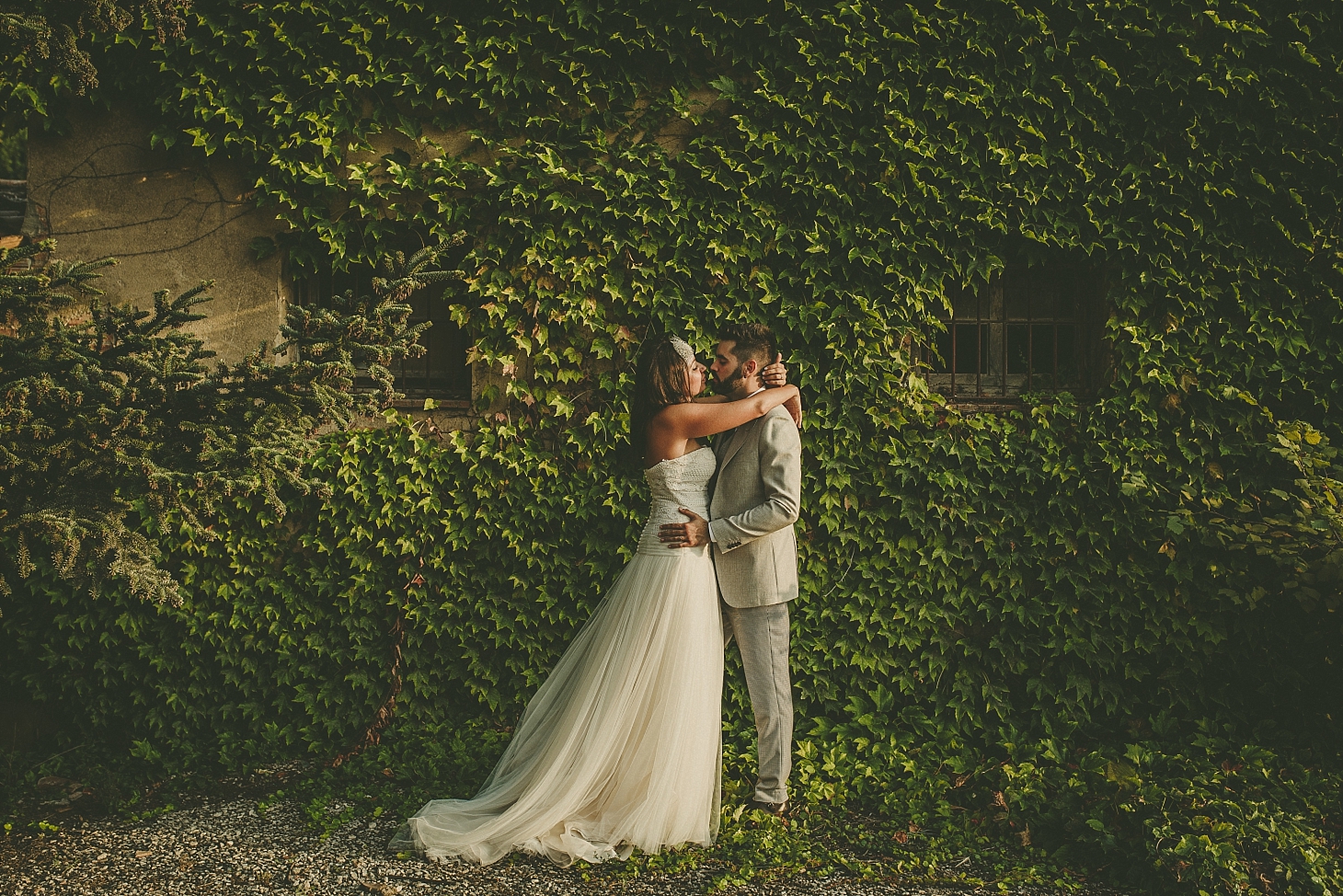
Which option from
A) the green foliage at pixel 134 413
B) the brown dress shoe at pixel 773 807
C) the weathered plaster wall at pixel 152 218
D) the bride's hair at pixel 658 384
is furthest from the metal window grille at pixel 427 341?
the brown dress shoe at pixel 773 807

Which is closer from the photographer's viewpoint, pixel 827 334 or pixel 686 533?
pixel 686 533

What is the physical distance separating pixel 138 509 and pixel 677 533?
352 centimetres

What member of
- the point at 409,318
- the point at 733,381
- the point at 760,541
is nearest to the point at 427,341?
the point at 409,318

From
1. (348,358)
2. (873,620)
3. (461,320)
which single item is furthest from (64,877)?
(873,620)

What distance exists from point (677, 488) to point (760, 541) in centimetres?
50

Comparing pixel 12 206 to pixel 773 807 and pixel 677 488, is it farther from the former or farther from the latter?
pixel 773 807

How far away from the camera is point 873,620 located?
4957 millimetres

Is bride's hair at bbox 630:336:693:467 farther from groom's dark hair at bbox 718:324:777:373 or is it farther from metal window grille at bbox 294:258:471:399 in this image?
metal window grille at bbox 294:258:471:399

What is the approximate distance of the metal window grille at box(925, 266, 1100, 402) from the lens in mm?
5309

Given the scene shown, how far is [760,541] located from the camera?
4.09 m

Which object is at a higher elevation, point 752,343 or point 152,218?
point 152,218

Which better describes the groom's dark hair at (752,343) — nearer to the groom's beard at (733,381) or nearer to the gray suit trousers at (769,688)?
the groom's beard at (733,381)

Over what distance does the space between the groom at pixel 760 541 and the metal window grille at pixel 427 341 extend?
6.92ft

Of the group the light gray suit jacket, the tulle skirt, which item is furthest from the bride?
the light gray suit jacket
